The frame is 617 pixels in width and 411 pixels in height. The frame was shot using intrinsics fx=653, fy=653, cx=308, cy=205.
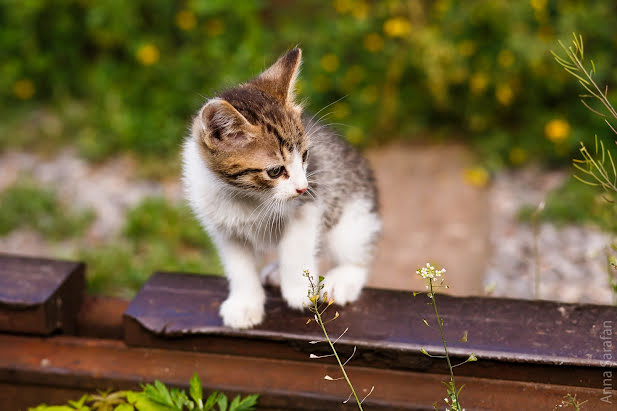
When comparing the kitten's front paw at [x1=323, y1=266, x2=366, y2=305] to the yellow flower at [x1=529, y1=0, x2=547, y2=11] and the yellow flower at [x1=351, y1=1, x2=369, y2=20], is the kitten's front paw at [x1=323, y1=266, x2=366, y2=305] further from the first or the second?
the yellow flower at [x1=351, y1=1, x2=369, y2=20]

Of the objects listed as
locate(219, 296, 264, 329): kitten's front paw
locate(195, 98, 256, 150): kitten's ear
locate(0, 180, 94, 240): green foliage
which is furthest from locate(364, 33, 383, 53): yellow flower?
locate(219, 296, 264, 329): kitten's front paw

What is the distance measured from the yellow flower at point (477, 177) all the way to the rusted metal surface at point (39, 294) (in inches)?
104

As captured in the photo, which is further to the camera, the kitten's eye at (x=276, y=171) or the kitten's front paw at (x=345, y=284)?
the kitten's front paw at (x=345, y=284)

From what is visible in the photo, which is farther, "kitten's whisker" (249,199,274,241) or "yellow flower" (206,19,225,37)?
"yellow flower" (206,19,225,37)

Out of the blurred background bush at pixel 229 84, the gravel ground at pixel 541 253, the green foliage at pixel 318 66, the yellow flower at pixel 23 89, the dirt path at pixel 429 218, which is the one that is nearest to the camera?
the gravel ground at pixel 541 253

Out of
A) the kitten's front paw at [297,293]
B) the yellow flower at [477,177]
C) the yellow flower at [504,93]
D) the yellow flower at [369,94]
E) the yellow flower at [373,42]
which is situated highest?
the yellow flower at [373,42]

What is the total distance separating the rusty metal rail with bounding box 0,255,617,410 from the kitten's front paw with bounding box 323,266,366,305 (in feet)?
0.16

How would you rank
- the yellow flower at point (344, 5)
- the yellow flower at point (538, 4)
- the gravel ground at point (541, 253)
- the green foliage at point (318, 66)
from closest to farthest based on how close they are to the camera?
1. the gravel ground at point (541, 253)
2. the yellow flower at point (538, 4)
3. the green foliage at point (318, 66)
4. the yellow flower at point (344, 5)

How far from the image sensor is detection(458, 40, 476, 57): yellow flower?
14.3ft

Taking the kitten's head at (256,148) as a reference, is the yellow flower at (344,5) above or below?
above

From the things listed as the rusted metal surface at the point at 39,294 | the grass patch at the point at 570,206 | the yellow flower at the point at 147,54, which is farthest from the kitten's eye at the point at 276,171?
the yellow flower at the point at 147,54

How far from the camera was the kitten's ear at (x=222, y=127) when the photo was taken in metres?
1.93

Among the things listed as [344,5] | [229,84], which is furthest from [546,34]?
[229,84]

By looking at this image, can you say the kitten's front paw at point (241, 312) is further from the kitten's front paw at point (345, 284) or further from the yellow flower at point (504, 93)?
the yellow flower at point (504, 93)
